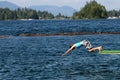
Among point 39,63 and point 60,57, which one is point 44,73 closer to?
point 39,63

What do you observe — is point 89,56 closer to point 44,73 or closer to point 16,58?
point 16,58

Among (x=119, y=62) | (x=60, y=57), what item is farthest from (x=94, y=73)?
(x=60, y=57)

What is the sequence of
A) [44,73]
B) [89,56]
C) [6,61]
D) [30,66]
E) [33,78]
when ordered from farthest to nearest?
[89,56] → [6,61] → [30,66] → [44,73] → [33,78]

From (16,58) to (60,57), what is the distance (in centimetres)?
540

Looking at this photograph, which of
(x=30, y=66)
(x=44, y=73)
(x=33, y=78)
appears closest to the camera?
(x=33, y=78)

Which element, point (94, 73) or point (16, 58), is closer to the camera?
point (94, 73)

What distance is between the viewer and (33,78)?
3784 centimetres

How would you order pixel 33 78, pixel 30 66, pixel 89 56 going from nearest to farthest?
pixel 33 78 < pixel 30 66 < pixel 89 56

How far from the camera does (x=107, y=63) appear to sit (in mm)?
46156

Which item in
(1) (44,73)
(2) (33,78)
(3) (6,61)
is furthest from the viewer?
(3) (6,61)

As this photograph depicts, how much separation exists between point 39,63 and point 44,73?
7.50 m

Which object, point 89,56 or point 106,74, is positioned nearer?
point 106,74

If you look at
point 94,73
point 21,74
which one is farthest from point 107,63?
point 21,74

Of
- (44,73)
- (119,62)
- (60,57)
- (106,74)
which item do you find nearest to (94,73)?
(106,74)
